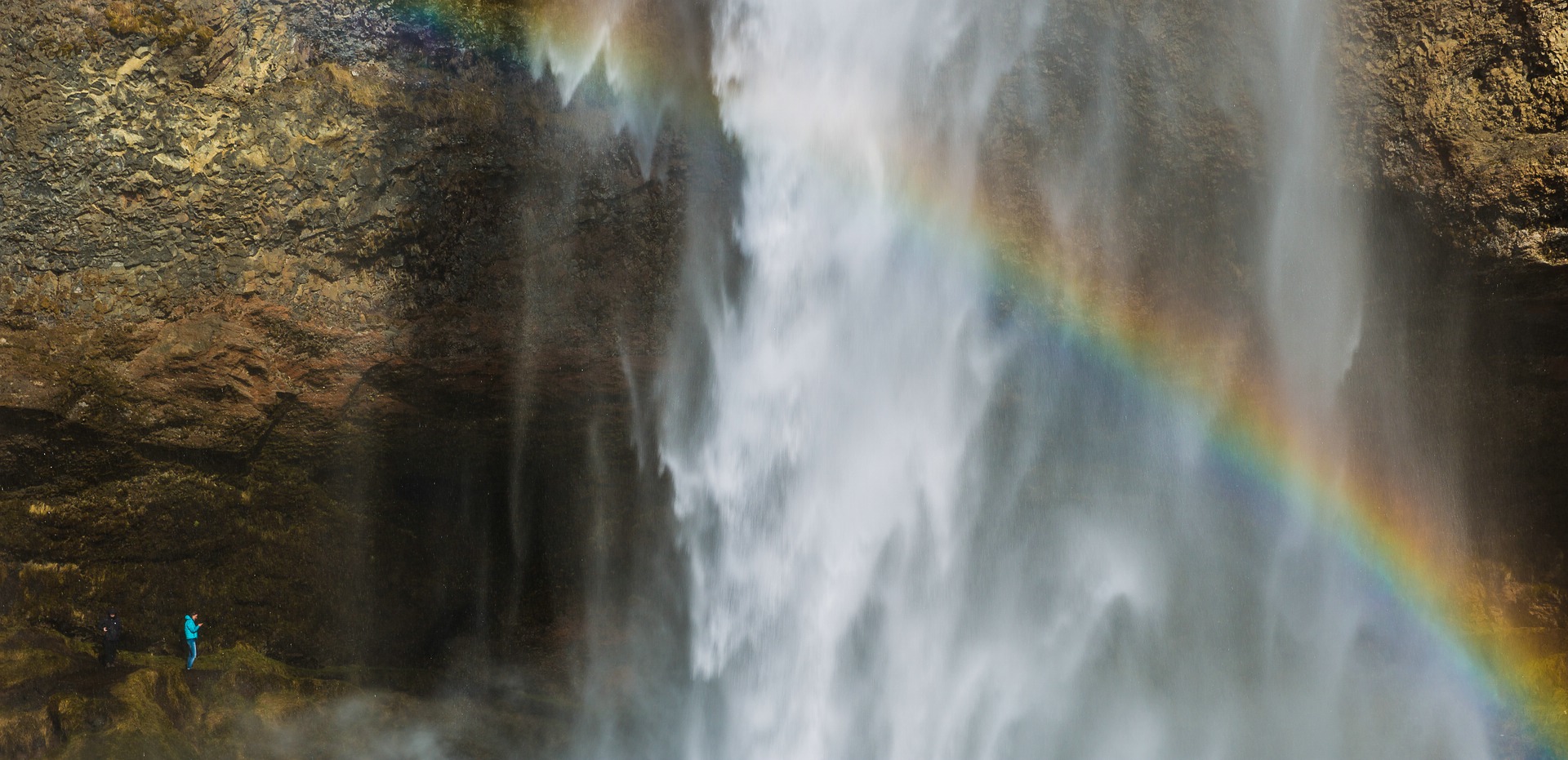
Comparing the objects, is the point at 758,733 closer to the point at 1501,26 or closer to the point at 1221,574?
the point at 1221,574

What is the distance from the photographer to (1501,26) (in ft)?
28.8

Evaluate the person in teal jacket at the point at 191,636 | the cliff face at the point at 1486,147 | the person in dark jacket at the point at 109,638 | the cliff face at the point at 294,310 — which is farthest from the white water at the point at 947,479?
the person in dark jacket at the point at 109,638

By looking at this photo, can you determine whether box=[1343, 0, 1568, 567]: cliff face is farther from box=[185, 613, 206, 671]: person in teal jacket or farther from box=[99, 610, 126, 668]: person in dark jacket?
box=[99, 610, 126, 668]: person in dark jacket

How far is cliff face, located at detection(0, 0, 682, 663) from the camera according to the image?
26.6 feet

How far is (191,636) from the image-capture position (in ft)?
28.5

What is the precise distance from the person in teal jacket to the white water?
3292mm

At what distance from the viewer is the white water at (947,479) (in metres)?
9.34

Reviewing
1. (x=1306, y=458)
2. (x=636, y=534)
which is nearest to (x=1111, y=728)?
(x=1306, y=458)

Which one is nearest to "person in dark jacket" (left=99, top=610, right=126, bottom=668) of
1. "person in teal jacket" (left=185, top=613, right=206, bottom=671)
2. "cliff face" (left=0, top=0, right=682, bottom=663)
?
"cliff face" (left=0, top=0, right=682, bottom=663)

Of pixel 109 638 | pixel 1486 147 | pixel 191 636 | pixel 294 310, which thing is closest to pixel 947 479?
pixel 1486 147

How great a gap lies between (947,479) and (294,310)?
5588 millimetres

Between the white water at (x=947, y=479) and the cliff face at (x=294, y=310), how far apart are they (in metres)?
1.21

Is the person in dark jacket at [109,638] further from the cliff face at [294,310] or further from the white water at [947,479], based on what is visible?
the white water at [947,479]

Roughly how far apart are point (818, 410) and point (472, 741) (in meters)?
3.97
